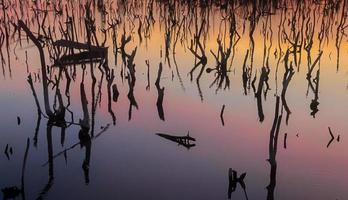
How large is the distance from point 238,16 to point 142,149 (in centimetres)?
663

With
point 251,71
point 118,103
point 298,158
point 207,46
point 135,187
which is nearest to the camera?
point 135,187

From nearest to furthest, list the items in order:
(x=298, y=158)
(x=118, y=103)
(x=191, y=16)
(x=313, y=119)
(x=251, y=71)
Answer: (x=298, y=158) < (x=313, y=119) < (x=118, y=103) < (x=251, y=71) < (x=191, y=16)

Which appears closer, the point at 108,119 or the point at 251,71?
the point at 108,119

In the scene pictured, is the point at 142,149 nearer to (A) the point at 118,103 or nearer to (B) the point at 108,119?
(B) the point at 108,119

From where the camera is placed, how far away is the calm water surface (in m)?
4.06

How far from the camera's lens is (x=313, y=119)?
17.6 feet

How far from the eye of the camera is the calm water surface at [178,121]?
4.06m

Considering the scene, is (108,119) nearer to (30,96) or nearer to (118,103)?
(118,103)

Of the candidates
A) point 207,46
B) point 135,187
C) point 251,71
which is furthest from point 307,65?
point 135,187

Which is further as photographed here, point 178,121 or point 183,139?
point 178,121

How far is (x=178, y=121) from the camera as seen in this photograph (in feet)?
17.6

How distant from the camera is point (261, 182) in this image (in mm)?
4070

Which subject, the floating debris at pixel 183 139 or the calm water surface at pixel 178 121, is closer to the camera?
the calm water surface at pixel 178 121

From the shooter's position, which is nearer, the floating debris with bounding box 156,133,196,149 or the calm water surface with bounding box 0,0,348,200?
the calm water surface with bounding box 0,0,348,200
